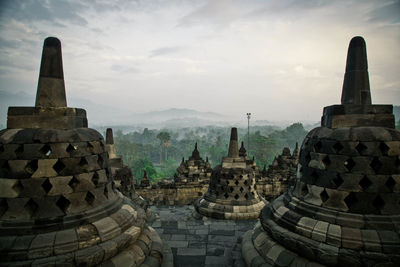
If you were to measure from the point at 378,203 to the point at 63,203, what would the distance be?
445 cm

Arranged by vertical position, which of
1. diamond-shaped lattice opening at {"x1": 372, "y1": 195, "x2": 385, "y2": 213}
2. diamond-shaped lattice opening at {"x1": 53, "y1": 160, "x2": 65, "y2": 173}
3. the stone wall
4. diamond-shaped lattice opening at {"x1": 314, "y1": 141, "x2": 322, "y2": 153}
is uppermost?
diamond-shaped lattice opening at {"x1": 314, "y1": 141, "x2": 322, "y2": 153}

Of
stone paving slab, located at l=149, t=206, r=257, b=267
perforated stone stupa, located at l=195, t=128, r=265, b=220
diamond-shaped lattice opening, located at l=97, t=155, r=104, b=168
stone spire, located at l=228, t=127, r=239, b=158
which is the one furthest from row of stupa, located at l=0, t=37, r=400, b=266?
stone spire, located at l=228, t=127, r=239, b=158

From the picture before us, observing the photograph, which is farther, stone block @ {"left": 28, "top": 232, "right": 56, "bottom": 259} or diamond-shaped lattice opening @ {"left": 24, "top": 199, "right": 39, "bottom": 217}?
diamond-shaped lattice opening @ {"left": 24, "top": 199, "right": 39, "bottom": 217}

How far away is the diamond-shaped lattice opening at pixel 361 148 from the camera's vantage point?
3.53 metres

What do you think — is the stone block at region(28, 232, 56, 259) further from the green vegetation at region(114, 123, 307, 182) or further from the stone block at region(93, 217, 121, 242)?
the green vegetation at region(114, 123, 307, 182)

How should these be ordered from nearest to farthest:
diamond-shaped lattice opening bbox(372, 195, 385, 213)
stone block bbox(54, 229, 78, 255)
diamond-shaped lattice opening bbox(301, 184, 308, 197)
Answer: stone block bbox(54, 229, 78, 255)
diamond-shaped lattice opening bbox(372, 195, 385, 213)
diamond-shaped lattice opening bbox(301, 184, 308, 197)

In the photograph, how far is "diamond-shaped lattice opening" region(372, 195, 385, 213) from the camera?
Answer: 3.46m

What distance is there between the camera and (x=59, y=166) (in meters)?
3.47

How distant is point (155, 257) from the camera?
4.02 meters

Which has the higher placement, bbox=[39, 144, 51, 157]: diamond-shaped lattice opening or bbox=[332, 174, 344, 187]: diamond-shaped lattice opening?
bbox=[39, 144, 51, 157]: diamond-shaped lattice opening

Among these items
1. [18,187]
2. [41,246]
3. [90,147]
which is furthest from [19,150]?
[41,246]

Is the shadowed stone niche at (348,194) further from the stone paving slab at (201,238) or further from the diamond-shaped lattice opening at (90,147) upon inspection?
the diamond-shaped lattice opening at (90,147)

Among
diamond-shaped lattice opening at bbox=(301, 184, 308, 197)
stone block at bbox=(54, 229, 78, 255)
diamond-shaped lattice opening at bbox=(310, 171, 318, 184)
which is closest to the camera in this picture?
stone block at bbox=(54, 229, 78, 255)

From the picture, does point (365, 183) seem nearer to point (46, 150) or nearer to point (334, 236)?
point (334, 236)
